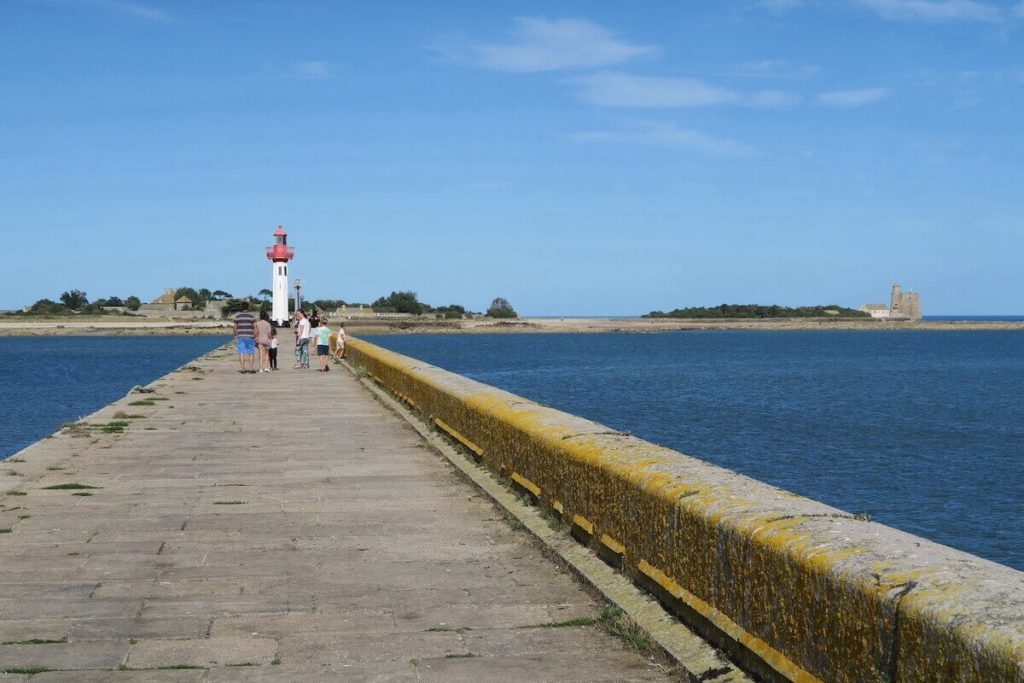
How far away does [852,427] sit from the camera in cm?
3359

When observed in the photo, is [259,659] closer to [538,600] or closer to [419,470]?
[538,600]

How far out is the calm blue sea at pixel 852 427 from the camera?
19258mm

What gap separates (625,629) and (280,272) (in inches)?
3021

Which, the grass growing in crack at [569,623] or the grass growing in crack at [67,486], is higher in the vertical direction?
the grass growing in crack at [67,486]

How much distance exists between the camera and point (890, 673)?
3527 mm

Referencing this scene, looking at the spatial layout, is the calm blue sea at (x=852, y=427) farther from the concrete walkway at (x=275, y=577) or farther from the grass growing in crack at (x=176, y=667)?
the grass growing in crack at (x=176, y=667)

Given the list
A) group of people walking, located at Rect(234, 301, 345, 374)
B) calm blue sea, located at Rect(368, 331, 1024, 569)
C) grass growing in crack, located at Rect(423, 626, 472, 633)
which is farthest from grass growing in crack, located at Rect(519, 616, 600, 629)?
group of people walking, located at Rect(234, 301, 345, 374)

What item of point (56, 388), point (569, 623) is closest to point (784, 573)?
A: point (569, 623)

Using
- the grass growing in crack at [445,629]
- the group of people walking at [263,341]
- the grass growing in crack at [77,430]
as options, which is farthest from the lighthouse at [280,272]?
the grass growing in crack at [445,629]

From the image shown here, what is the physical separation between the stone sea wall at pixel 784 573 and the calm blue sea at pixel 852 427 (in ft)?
33.2

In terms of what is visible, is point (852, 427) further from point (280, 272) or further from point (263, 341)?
point (280, 272)

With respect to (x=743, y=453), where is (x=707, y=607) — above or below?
above

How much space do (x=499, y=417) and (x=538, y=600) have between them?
371cm

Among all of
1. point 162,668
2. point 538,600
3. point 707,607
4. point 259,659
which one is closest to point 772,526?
point 707,607
